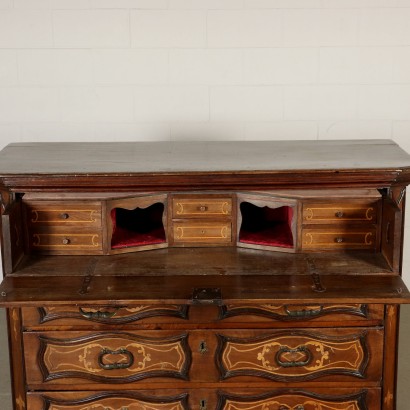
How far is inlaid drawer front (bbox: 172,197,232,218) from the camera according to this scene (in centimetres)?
344

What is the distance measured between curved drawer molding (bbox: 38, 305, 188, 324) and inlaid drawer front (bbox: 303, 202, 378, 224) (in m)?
0.68

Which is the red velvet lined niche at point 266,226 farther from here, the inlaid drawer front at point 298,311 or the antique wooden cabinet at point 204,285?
the inlaid drawer front at point 298,311

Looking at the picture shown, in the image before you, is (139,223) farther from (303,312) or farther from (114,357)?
(303,312)

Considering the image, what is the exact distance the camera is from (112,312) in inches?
125

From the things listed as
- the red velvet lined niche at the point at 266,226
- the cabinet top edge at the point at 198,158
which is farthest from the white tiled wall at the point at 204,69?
the red velvet lined niche at the point at 266,226

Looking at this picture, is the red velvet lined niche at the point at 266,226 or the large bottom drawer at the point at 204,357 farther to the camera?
the red velvet lined niche at the point at 266,226

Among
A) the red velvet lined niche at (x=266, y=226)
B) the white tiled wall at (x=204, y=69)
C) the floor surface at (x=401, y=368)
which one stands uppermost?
the white tiled wall at (x=204, y=69)

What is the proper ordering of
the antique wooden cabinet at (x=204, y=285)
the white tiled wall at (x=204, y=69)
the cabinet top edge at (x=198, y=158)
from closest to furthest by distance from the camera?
the antique wooden cabinet at (x=204, y=285)
the cabinet top edge at (x=198, y=158)
the white tiled wall at (x=204, y=69)

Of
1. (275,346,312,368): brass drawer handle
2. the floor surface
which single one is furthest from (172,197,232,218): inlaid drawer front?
the floor surface

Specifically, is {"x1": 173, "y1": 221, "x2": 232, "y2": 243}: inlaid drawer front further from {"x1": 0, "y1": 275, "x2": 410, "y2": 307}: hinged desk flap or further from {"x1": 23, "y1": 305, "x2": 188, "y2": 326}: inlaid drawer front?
{"x1": 23, "y1": 305, "x2": 188, "y2": 326}: inlaid drawer front

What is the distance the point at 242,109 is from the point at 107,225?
1310 millimetres

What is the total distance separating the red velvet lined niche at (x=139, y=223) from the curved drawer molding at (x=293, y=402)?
77cm

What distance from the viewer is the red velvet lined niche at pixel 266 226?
3514 mm

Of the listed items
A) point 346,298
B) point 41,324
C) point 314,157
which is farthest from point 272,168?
point 41,324
